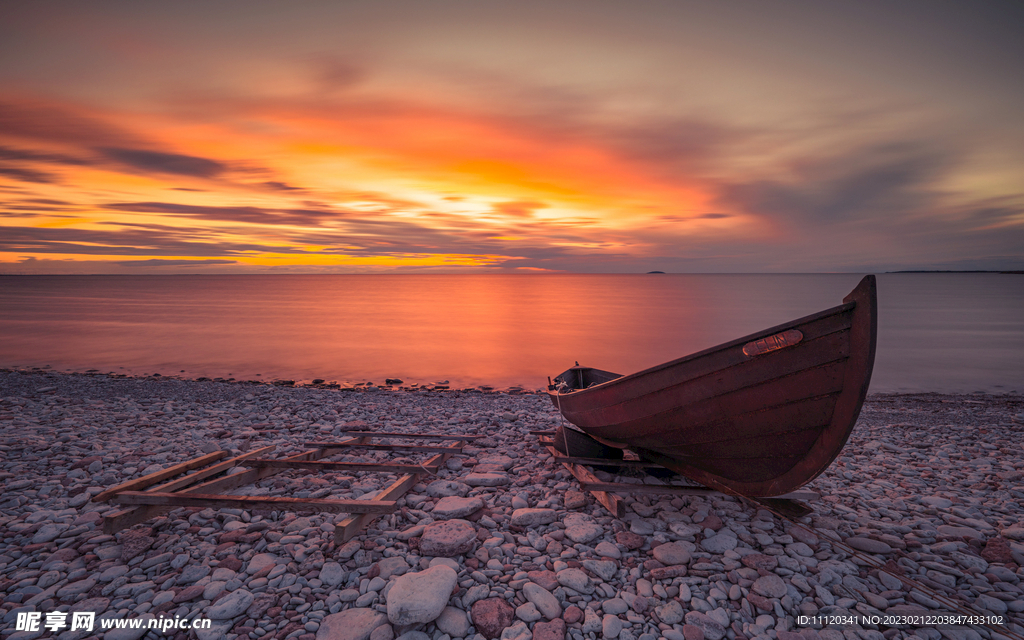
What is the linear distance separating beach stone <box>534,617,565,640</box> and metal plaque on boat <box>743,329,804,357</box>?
2.93m

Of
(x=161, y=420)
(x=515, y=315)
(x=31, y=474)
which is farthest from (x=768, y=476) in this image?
(x=515, y=315)

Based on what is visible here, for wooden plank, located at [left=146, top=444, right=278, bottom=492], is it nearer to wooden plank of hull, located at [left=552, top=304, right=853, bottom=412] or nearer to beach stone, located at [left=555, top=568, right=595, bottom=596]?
beach stone, located at [left=555, top=568, right=595, bottom=596]

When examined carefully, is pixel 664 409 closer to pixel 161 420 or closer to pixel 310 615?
pixel 310 615

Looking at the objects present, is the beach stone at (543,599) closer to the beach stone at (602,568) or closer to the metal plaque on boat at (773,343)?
the beach stone at (602,568)

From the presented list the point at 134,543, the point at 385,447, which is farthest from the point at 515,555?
the point at 134,543

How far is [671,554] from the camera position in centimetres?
444

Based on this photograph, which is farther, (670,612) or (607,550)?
(607,550)

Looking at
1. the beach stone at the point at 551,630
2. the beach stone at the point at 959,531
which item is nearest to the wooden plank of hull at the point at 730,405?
the beach stone at the point at 551,630

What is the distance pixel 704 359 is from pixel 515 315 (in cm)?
4174

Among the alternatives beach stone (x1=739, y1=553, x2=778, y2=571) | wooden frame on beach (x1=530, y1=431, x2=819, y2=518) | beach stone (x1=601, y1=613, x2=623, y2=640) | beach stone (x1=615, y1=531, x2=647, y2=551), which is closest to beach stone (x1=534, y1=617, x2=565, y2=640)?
beach stone (x1=601, y1=613, x2=623, y2=640)

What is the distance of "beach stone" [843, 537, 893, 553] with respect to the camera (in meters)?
4.56

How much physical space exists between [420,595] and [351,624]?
1.79 ft

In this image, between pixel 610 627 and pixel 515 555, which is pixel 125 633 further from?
pixel 610 627

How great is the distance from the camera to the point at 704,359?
4648 millimetres
